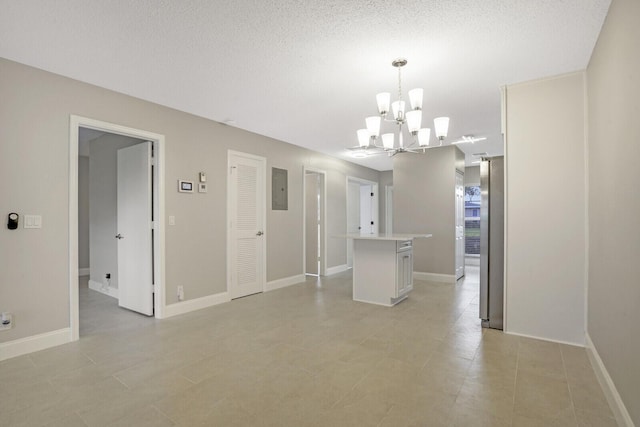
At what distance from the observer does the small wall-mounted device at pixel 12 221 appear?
2670 millimetres

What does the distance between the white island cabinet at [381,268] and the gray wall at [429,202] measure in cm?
168

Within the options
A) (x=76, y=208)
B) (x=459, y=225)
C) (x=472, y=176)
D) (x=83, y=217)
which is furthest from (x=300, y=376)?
(x=472, y=176)

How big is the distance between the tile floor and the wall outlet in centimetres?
29

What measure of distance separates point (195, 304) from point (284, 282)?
5.63ft

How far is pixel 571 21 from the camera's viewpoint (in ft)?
7.16

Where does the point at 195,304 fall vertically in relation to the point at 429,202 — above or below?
below

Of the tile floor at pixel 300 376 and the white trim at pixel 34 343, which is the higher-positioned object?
the white trim at pixel 34 343

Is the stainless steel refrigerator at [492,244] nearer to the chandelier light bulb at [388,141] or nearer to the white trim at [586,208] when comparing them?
the white trim at [586,208]

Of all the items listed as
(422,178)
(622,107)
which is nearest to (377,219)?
(422,178)

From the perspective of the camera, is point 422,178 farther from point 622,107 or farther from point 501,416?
point 501,416

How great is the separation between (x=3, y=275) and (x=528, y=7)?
14.4 ft

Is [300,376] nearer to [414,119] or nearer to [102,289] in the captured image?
[414,119]

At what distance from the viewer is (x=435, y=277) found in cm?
600

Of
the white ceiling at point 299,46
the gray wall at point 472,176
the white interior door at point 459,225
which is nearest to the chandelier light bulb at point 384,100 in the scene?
the white ceiling at point 299,46
